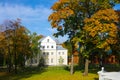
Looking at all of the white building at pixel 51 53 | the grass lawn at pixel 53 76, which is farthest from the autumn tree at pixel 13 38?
the white building at pixel 51 53

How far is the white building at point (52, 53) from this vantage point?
367ft

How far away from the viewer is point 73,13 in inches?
1852

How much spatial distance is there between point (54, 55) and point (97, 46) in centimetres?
7080

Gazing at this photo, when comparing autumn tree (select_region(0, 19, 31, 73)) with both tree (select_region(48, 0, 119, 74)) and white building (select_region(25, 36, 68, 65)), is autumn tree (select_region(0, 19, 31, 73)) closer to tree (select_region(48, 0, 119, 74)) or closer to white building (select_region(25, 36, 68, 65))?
tree (select_region(48, 0, 119, 74))

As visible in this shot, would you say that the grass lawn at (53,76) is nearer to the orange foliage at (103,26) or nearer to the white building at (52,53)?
the orange foliage at (103,26)

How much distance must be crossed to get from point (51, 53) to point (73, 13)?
2645 inches

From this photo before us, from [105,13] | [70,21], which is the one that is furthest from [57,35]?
[105,13]

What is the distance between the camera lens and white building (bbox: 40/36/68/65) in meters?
112

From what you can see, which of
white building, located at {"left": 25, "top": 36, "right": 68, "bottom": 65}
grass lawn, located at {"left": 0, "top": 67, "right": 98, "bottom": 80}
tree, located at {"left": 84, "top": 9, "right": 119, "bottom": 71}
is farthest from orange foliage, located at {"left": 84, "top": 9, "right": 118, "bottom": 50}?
white building, located at {"left": 25, "top": 36, "right": 68, "bottom": 65}

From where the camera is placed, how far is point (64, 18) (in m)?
47.5

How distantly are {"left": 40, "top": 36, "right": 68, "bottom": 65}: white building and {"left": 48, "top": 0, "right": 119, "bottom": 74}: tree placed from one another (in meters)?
62.7

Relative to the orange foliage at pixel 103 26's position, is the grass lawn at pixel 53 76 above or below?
below

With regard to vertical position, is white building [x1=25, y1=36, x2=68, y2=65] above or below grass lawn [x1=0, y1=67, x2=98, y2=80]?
above

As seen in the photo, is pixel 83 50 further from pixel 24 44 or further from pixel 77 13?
pixel 24 44
